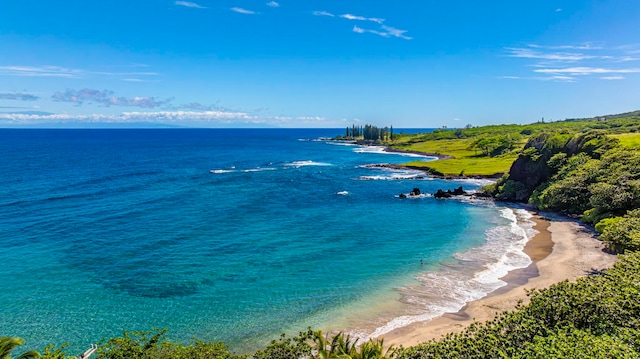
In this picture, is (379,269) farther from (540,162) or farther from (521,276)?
(540,162)

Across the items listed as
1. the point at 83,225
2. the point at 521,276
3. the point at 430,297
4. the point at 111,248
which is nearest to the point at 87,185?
the point at 83,225

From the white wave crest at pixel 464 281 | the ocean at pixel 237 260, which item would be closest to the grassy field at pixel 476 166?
the ocean at pixel 237 260

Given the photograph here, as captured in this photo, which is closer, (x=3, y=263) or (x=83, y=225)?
(x=3, y=263)

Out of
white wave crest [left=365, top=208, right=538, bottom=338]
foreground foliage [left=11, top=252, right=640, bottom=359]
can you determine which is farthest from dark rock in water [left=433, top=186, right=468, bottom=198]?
foreground foliage [left=11, top=252, right=640, bottom=359]

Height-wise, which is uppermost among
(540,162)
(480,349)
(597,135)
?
(597,135)

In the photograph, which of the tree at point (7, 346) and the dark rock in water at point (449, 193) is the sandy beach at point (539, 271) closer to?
the tree at point (7, 346)
